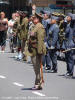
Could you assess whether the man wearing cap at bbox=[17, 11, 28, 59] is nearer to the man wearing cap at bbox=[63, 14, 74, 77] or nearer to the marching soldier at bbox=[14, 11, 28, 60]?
the marching soldier at bbox=[14, 11, 28, 60]

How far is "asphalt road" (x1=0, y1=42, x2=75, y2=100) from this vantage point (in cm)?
1538

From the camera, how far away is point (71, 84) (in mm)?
18031

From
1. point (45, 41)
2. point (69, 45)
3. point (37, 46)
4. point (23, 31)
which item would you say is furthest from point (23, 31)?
point (37, 46)

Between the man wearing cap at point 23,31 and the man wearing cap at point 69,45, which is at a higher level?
the man wearing cap at point 69,45

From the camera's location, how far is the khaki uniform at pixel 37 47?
16.4 metres

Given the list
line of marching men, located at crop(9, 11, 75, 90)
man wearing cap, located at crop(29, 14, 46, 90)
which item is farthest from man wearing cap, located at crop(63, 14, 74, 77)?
man wearing cap, located at crop(29, 14, 46, 90)

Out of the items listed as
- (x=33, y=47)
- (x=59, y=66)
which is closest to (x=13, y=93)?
(x=33, y=47)

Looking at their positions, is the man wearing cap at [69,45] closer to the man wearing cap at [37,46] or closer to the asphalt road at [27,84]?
the asphalt road at [27,84]

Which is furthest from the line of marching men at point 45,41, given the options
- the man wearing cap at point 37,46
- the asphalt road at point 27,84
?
the asphalt road at point 27,84

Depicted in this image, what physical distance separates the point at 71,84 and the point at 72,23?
2.24 metres

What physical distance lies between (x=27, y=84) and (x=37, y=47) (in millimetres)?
1634

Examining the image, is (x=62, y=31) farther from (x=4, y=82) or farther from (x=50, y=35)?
(x=4, y=82)

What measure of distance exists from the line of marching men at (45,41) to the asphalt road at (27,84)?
0.42 m

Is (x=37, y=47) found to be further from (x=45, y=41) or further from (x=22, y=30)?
(x=22, y=30)
